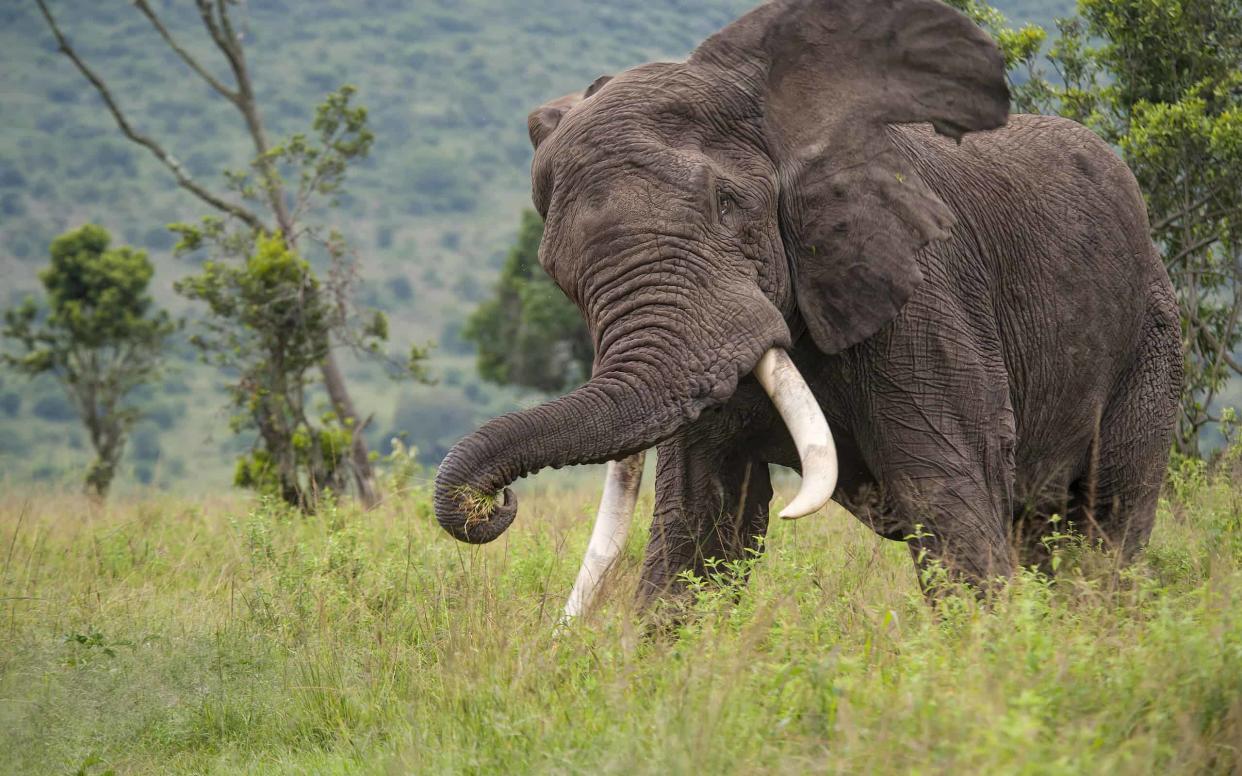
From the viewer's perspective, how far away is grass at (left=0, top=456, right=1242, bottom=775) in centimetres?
406

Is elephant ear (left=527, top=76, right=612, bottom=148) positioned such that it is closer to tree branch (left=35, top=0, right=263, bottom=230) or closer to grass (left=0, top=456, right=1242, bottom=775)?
grass (left=0, top=456, right=1242, bottom=775)

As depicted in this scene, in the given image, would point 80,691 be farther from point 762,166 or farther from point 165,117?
point 165,117

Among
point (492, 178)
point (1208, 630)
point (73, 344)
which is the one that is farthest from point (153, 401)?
point (1208, 630)

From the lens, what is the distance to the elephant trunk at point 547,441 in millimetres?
4773

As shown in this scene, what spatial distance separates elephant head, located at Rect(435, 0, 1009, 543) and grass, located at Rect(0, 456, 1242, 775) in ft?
2.21

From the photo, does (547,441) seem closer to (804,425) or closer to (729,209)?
(804,425)

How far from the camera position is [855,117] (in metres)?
5.70

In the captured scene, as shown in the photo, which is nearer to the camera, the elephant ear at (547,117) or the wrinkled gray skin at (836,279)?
the wrinkled gray skin at (836,279)

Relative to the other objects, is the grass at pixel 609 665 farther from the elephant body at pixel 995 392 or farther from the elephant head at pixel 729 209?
the elephant head at pixel 729 209

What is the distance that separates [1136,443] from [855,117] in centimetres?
235

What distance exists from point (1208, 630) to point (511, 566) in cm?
369

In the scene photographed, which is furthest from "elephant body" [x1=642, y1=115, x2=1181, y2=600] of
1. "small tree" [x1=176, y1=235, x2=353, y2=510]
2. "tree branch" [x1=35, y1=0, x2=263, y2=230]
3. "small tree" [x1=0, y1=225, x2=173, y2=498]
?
"small tree" [x1=0, y1=225, x2=173, y2=498]

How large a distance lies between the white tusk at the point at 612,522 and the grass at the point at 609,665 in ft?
0.38

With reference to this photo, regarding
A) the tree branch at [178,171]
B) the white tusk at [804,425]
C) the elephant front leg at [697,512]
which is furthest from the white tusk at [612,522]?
the tree branch at [178,171]
